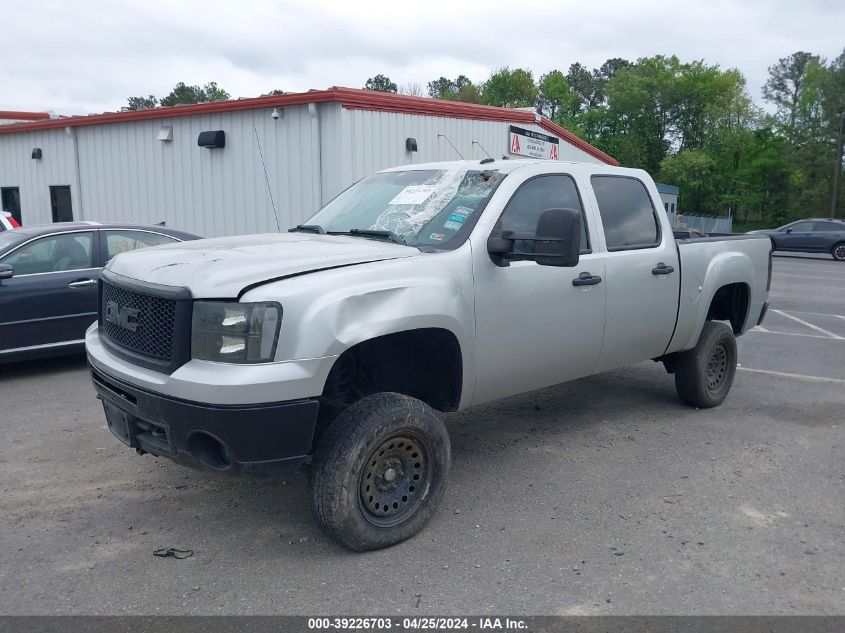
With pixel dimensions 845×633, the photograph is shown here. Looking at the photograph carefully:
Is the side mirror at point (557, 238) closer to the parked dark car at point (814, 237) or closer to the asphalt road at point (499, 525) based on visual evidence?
the asphalt road at point (499, 525)

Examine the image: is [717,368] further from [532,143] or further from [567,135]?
[567,135]

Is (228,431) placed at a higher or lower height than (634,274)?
lower

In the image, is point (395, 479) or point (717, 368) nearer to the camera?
point (395, 479)

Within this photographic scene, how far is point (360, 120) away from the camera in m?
11.9

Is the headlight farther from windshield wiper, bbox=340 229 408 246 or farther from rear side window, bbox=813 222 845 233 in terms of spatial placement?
rear side window, bbox=813 222 845 233

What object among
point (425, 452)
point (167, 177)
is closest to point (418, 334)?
point (425, 452)

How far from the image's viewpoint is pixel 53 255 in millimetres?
7582

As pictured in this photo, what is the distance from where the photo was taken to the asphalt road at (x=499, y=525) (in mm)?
3395

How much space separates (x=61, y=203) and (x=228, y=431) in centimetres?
1594

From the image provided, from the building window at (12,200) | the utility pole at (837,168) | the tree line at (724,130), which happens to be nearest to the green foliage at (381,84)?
Answer: the tree line at (724,130)

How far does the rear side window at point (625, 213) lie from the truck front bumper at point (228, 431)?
2691mm

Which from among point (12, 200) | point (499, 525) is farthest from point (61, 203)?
point (499, 525)

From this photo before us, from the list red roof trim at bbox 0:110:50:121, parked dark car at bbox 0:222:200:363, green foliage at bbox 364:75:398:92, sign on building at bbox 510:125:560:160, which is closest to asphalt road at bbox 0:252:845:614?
parked dark car at bbox 0:222:200:363

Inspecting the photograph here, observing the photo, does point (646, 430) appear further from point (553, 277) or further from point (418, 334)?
point (418, 334)
